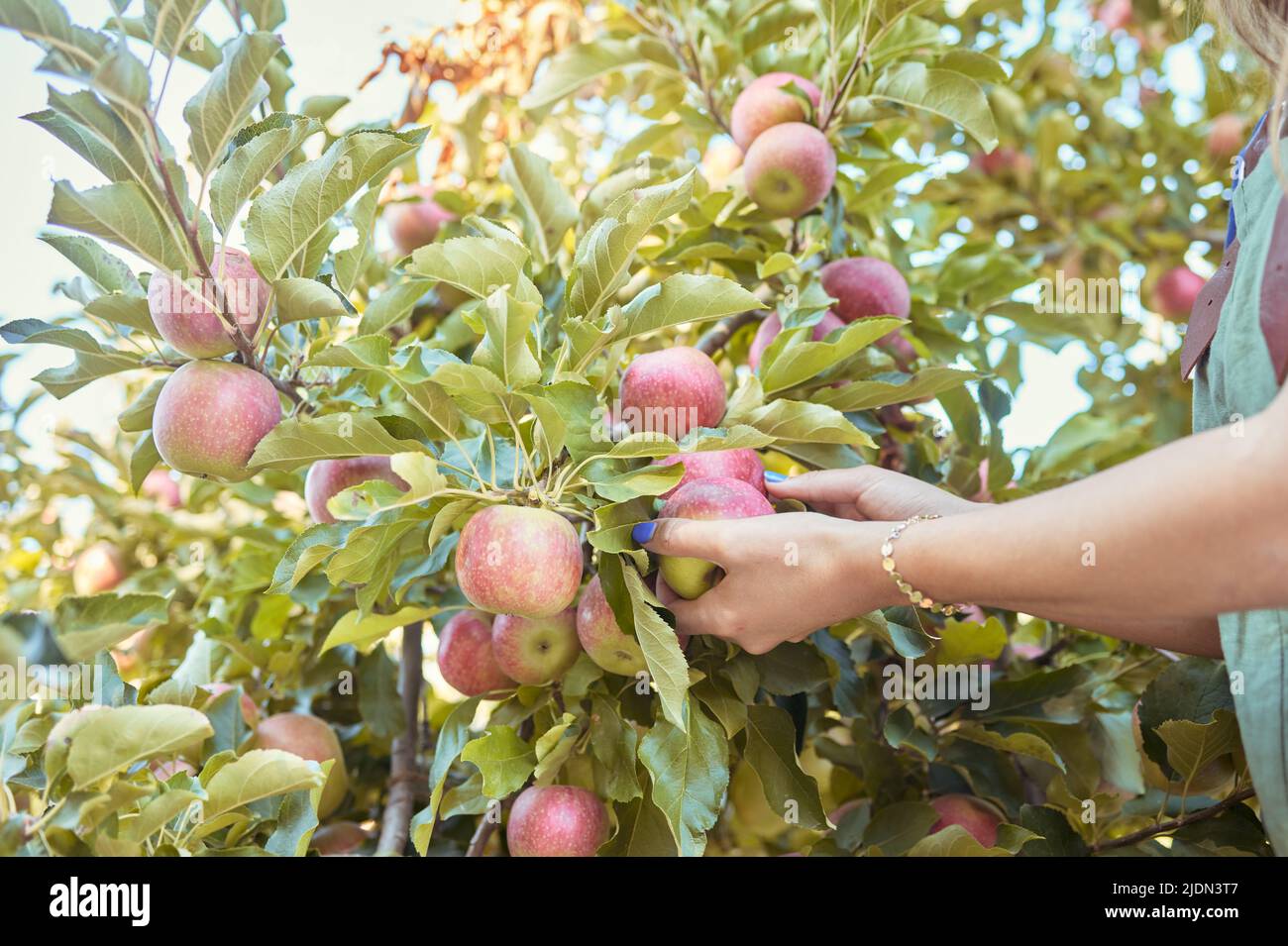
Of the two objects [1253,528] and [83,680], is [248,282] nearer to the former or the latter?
[83,680]

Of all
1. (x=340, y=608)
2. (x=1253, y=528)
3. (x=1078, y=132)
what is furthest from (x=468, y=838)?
(x=1078, y=132)

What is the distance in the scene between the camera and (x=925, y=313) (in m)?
1.59

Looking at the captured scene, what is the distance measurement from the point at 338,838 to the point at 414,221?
1.04 m

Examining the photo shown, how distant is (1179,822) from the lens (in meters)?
1.17

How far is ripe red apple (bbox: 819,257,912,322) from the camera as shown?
1.41 meters

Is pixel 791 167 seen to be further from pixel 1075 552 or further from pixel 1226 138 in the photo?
pixel 1226 138

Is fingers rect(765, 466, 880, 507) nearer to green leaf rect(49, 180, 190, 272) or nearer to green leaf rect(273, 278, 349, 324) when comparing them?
green leaf rect(273, 278, 349, 324)

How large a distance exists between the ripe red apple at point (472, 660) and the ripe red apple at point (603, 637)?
6.4 inches

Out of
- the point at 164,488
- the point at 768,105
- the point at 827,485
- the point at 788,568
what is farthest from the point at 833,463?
the point at 164,488

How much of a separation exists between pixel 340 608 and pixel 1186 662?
1154mm

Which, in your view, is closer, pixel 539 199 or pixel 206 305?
pixel 206 305

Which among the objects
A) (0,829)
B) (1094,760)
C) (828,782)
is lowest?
(828,782)

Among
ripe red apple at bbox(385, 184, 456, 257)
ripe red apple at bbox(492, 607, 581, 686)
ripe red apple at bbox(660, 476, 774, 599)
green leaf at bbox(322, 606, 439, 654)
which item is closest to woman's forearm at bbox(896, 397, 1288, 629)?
ripe red apple at bbox(660, 476, 774, 599)

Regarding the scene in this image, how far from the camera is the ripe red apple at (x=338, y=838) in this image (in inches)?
54.4
